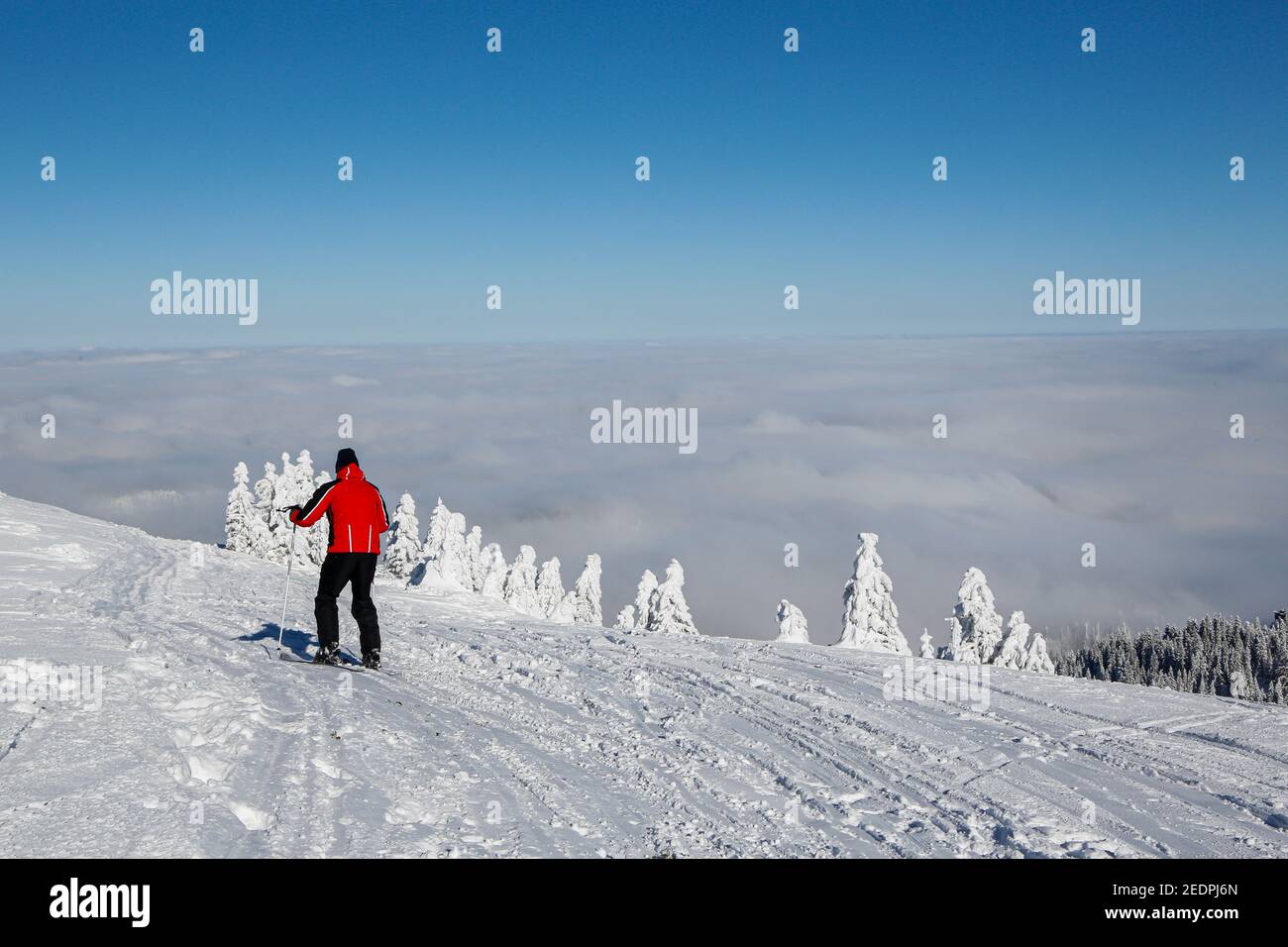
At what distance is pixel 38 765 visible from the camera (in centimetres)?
532

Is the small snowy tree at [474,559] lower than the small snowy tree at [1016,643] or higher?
higher

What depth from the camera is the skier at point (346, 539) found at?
9461mm

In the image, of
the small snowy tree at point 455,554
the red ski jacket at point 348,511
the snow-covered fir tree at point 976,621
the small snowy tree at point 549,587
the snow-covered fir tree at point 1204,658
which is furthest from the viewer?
the snow-covered fir tree at point 1204,658

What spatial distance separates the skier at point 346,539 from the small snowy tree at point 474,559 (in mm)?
39189

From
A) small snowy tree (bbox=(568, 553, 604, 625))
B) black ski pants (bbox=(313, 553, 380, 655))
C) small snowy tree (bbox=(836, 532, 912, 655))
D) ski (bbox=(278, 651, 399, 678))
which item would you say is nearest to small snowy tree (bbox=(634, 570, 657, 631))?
small snowy tree (bbox=(568, 553, 604, 625))

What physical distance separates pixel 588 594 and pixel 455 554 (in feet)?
30.8

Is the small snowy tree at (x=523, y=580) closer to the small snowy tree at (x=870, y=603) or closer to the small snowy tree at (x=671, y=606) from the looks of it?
the small snowy tree at (x=671, y=606)

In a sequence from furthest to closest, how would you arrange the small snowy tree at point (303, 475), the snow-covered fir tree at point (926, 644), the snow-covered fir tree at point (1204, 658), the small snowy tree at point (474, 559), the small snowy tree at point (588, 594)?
the snow-covered fir tree at point (1204, 658), the small snowy tree at point (588, 594), the small snowy tree at point (474, 559), the small snowy tree at point (303, 475), the snow-covered fir tree at point (926, 644)

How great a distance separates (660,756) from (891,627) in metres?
23.7

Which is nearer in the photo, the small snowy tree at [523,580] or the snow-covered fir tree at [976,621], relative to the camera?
the snow-covered fir tree at [976,621]

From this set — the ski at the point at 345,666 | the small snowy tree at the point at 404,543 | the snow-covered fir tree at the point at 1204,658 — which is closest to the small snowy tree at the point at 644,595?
the small snowy tree at the point at 404,543

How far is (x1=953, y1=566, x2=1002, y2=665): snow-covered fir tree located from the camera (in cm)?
3481

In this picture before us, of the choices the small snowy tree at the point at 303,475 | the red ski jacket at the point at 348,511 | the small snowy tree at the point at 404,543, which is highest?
the small snowy tree at the point at 303,475
